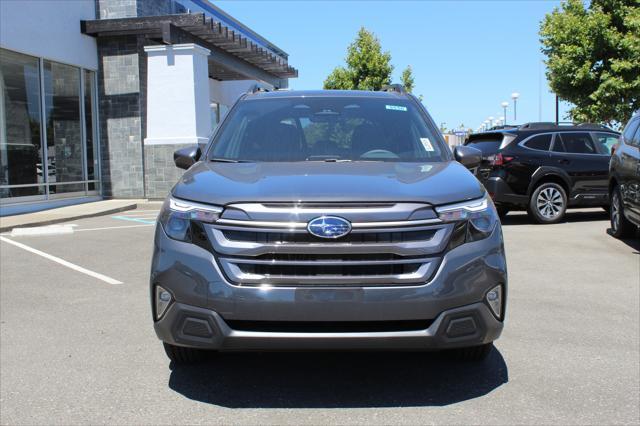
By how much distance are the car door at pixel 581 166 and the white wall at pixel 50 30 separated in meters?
12.0

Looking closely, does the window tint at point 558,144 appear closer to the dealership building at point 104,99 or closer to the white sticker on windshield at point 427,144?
the white sticker on windshield at point 427,144

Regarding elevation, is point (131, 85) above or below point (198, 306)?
above

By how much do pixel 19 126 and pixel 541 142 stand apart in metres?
11.9

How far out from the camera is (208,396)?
11.9 ft

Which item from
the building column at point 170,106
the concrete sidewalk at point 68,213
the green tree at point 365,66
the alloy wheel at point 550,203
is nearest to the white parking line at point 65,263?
the concrete sidewalk at point 68,213

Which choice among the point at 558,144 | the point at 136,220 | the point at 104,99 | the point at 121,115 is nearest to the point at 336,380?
the point at 558,144

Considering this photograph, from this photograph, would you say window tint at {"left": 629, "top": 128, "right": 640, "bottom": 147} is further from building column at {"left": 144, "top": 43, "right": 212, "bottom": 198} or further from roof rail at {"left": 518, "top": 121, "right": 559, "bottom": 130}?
building column at {"left": 144, "top": 43, "right": 212, "bottom": 198}

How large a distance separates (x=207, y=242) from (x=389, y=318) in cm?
98

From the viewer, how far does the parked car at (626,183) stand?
8.73 metres

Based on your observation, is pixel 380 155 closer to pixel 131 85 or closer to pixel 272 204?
pixel 272 204

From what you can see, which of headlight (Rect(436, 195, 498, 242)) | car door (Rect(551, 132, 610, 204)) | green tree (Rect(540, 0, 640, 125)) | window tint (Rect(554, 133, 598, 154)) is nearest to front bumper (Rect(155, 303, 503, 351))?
headlight (Rect(436, 195, 498, 242))

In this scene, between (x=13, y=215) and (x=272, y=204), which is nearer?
(x=272, y=204)

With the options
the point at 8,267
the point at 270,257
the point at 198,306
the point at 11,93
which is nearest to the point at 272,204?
the point at 270,257

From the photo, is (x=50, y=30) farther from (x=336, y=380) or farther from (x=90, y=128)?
(x=336, y=380)
